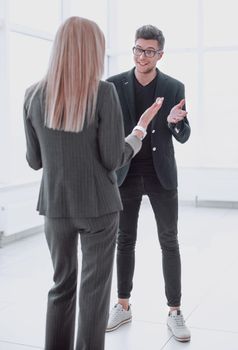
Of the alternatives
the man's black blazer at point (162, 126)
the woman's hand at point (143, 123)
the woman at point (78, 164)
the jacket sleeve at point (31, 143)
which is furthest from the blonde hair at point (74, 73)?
the man's black blazer at point (162, 126)

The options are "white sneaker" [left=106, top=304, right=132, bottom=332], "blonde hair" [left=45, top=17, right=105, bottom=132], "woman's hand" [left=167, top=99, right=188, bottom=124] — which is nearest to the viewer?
"blonde hair" [left=45, top=17, right=105, bottom=132]

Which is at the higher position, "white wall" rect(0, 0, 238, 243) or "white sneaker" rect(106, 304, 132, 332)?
"white wall" rect(0, 0, 238, 243)

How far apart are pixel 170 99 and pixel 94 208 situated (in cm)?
102

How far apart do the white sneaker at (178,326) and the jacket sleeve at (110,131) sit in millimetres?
1212

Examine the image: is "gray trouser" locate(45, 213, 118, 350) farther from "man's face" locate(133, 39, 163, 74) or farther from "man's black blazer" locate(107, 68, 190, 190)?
"man's face" locate(133, 39, 163, 74)

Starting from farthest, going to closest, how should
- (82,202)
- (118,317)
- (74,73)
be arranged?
(118,317), (82,202), (74,73)

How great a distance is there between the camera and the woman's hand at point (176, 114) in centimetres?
238

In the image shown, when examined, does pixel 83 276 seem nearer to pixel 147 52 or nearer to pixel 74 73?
pixel 74 73

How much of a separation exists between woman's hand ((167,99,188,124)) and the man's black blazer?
0.11 meters

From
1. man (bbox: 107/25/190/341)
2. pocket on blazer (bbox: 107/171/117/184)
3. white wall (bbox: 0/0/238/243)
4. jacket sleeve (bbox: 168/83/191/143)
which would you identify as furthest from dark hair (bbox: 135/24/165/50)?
white wall (bbox: 0/0/238/243)

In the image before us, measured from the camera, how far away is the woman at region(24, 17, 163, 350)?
65.2 inches

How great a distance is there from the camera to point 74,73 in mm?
1646

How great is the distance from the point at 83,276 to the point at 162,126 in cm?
100

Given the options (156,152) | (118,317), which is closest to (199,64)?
(156,152)
